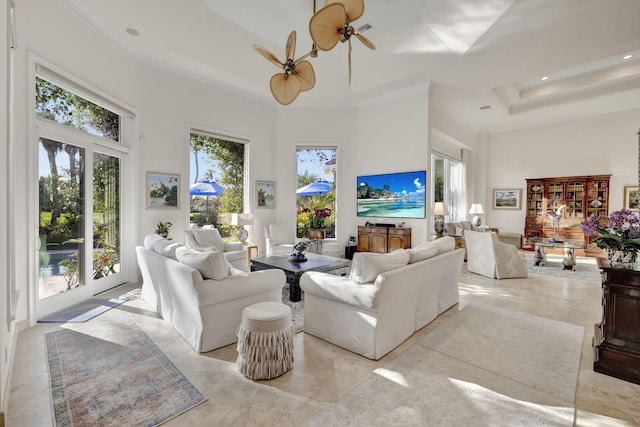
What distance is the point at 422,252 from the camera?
315 cm

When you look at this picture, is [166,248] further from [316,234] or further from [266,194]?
[316,234]

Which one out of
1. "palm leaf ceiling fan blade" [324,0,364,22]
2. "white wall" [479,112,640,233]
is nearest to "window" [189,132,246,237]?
"palm leaf ceiling fan blade" [324,0,364,22]

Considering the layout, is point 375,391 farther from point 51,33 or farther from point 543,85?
point 543,85

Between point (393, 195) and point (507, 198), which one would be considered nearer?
point (393, 195)

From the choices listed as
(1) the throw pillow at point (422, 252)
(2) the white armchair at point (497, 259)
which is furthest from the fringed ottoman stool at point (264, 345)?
(2) the white armchair at point (497, 259)

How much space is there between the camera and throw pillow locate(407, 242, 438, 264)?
9.96 feet

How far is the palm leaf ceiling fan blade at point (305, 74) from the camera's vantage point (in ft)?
10.8

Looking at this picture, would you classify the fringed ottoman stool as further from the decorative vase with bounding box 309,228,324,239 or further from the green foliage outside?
the decorative vase with bounding box 309,228,324,239

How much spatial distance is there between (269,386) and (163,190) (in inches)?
177

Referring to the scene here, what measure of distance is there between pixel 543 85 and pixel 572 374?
7.20 m

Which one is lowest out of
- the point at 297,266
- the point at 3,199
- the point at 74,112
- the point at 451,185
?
the point at 297,266

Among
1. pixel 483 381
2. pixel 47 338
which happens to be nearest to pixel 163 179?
pixel 47 338

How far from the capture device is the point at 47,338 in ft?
9.69

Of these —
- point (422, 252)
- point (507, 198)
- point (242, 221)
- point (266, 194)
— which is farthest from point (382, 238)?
point (507, 198)
